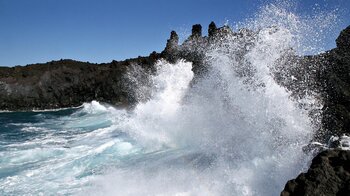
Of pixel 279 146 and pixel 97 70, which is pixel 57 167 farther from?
pixel 97 70

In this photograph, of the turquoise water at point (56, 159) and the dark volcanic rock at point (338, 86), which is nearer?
the dark volcanic rock at point (338, 86)

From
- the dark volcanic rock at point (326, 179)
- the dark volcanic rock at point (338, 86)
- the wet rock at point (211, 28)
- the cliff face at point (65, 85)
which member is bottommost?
the dark volcanic rock at point (326, 179)

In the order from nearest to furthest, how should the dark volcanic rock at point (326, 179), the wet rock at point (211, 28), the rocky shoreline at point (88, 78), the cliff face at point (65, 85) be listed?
the dark volcanic rock at point (326, 179) → the wet rock at point (211, 28) → the rocky shoreline at point (88, 78) → the cliff face at point (65, 85)

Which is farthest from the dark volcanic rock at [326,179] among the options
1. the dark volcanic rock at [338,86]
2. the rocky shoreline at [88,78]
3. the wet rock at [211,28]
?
the wet rock at [211,28]

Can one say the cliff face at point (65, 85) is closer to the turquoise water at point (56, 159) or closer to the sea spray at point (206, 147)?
the turquoise water at point (56, 159)

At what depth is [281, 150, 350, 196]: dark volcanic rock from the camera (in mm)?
3420

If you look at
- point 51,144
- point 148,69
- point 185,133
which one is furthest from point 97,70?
point 185,133

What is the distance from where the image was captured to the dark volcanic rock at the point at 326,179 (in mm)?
3420

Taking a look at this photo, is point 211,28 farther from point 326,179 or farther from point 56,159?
point 326,179

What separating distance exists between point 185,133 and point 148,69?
71.3 feet

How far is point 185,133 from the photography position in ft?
30.3

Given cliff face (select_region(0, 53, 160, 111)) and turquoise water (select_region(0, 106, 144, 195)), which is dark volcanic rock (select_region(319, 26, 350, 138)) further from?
cliff face (select_region(0, 53, 160, 111))

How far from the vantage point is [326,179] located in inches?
139

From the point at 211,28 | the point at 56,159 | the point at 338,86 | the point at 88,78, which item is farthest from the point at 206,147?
the point at 88,78
